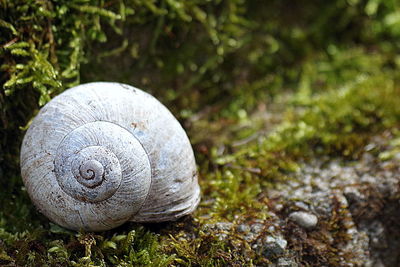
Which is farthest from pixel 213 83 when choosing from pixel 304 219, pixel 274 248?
pixel 274 248

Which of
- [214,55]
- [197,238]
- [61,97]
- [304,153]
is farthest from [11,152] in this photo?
[304,153]

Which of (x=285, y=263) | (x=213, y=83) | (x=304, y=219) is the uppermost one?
(x=213, y=83)

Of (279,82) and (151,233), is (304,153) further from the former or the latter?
(151,233)

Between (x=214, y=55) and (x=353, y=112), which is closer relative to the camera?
(x=353, y=112)

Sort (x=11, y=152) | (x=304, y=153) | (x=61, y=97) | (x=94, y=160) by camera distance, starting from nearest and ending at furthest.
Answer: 1. (x=94, y=160)
2. (x=61, y=97)
3. (x=11, y=152)
4. (x=304, y=153)

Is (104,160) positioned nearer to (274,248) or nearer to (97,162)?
(97,162)

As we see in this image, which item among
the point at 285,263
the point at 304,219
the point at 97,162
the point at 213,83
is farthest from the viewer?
the point at 213,83
